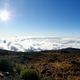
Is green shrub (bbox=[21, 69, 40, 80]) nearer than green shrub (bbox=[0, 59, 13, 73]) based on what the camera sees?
Yes

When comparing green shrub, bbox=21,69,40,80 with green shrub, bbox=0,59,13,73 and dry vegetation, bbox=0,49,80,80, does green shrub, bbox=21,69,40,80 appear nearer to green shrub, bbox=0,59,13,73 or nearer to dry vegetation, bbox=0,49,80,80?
dry vegetation, bbox=0,49,80,80

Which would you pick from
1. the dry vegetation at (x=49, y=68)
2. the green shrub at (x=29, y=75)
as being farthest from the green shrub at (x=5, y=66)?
the green shrub at (x=29, y=75)

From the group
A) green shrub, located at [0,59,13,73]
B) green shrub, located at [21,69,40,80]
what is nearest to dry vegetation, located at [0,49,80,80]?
green shrub, located at [21,69,40,80]

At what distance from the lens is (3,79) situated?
13.6 meters

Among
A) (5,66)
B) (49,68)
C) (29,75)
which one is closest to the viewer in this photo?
(29,75)

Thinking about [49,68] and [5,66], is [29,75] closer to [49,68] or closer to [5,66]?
[5,66]

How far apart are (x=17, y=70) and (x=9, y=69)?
180cm

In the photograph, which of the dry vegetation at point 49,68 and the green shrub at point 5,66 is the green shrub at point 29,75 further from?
the green shrub at point 5,66

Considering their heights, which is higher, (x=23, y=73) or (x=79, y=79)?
(x=23, y=73)

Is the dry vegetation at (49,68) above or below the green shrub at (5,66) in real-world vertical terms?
below

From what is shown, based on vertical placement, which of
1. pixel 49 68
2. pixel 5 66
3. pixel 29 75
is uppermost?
pixel 5 66

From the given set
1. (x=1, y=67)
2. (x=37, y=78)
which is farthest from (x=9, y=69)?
(x=37, y=78)

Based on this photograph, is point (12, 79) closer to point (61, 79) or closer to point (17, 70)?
point (17, 70)

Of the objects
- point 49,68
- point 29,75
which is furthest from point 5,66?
point 49,68
